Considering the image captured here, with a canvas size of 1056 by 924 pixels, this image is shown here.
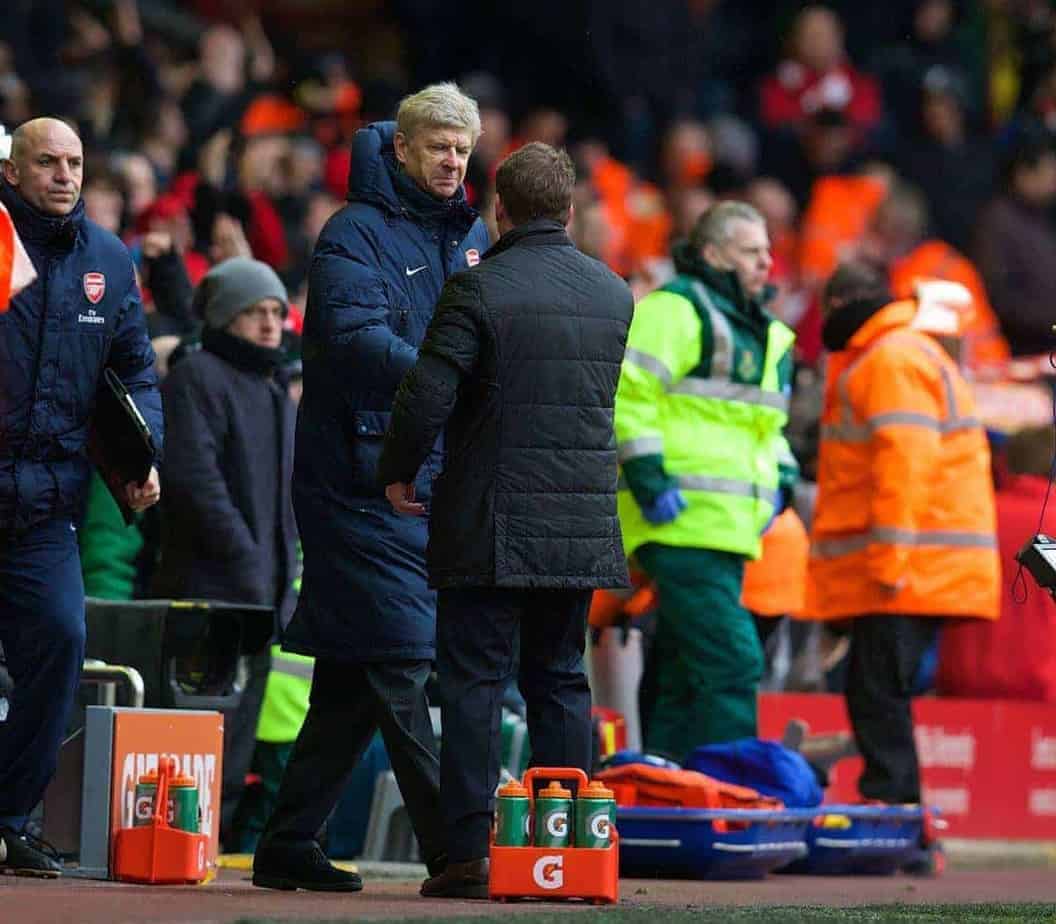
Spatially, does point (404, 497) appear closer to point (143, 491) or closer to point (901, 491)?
point (143, 491)

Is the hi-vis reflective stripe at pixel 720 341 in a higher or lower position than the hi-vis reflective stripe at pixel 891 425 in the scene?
higher

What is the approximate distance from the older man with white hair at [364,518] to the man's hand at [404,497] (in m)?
0.30

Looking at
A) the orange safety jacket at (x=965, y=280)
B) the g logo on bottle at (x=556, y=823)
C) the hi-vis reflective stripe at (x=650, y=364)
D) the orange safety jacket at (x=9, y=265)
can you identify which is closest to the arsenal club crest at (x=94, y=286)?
the orange safety jacket at (x=9, y=265)

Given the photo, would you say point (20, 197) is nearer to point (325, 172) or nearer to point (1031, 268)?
point (325, 172)

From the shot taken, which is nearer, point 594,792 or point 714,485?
point 594,792

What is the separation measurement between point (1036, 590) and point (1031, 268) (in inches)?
231

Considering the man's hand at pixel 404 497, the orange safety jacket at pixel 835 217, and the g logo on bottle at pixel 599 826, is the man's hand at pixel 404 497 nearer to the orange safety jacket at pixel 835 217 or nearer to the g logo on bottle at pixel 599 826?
the g logo on bottle at pixel 599 826

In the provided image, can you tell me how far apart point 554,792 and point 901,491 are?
13.4 ft

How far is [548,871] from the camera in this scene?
8148 millimetres

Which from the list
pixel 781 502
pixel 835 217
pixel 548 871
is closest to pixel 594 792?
pixel 548 871

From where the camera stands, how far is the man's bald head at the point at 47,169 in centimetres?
891

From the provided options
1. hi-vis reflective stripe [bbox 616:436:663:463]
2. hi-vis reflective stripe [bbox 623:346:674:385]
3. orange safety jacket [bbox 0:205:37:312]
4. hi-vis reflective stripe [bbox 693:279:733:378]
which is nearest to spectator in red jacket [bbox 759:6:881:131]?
hi-vis reflective stripe [bbox 693:279:733:378]

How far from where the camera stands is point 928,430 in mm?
11953

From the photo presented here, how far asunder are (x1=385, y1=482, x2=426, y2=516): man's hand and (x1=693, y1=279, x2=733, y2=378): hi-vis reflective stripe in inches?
130
